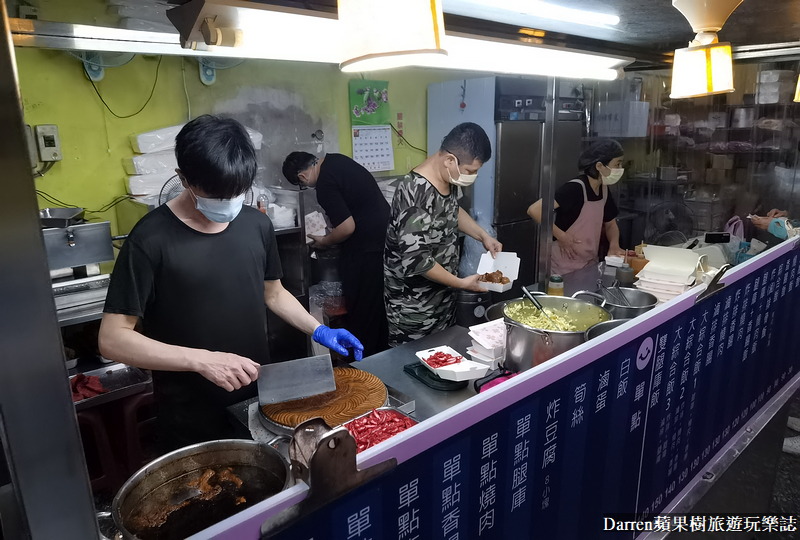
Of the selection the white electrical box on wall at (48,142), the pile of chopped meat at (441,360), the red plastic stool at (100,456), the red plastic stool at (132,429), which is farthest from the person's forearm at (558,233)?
the white electrical box on wall at (48,142)

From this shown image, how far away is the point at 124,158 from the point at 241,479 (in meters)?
3.34

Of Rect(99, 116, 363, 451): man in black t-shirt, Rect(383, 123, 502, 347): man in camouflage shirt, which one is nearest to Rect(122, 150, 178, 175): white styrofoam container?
Rect(383, 123, 502, 347): man in camouflage shirt

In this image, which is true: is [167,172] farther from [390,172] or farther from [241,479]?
[241,479]

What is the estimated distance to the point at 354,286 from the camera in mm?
4082

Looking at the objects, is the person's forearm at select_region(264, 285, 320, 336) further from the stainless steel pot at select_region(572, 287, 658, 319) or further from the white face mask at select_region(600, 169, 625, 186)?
the white face mask at select_region(600, 169, 625, 186)

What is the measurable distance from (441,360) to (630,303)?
105cm

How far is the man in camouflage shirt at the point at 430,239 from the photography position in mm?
2777

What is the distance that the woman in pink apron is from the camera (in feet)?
12.5

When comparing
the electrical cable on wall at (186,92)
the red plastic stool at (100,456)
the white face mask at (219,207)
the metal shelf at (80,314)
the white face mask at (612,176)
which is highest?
the electrical cable on wall at (186,92)

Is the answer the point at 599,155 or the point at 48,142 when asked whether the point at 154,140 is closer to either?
the point at 48,142

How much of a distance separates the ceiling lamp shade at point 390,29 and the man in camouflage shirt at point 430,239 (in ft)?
5.85

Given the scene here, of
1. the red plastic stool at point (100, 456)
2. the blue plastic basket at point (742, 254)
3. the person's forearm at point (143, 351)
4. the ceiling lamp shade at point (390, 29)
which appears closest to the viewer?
the ceiling lamp shade at point (390, 29)

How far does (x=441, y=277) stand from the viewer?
2768 millimetres

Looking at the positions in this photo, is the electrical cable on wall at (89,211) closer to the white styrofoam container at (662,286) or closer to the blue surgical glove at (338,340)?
the blue surgical glove at (338,340)
